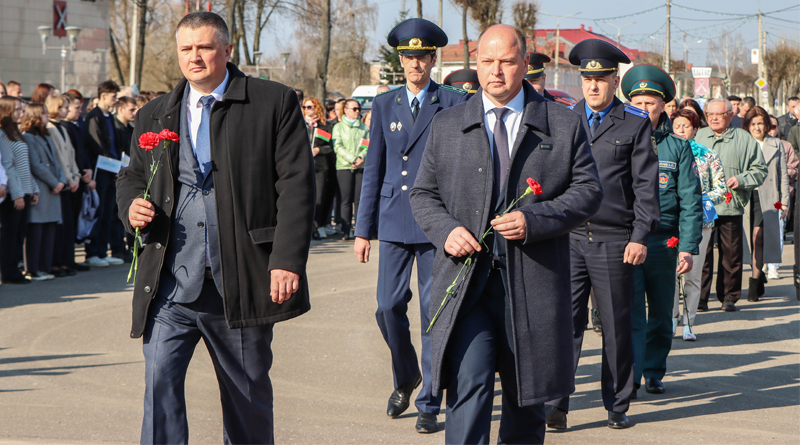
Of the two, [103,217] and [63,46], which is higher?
[63,46]

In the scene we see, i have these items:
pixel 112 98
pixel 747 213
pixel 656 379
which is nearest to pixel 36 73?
pixel 112 98

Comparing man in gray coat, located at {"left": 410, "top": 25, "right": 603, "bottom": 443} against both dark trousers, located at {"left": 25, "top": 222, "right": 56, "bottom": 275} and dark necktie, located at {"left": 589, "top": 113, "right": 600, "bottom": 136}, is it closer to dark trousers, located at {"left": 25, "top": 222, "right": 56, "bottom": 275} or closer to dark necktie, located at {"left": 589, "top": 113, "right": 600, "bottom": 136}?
dark necktie, located at {"left": 589, "top": 113, "right": 600, "bottom": 136}

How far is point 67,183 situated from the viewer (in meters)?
10.9

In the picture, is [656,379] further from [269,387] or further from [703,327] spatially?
[269,387]

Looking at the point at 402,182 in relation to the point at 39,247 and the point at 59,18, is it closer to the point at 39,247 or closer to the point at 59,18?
the point at 39,247

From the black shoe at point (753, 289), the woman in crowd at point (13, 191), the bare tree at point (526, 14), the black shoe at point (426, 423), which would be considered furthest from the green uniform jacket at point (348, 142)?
the bare tree at point (526, 14)

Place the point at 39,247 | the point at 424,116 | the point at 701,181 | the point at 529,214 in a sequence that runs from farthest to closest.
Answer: the point at 39,247, the point at 701,181, the point at 424,116, the point at 529,214

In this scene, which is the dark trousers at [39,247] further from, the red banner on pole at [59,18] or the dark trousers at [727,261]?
the red banner on pole at [59,18]

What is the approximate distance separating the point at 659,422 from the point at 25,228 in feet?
25.2

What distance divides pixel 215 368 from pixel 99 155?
8537 millimetres

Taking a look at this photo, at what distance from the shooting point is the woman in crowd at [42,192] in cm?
1038

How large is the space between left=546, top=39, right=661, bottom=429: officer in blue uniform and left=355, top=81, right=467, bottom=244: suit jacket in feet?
2.96

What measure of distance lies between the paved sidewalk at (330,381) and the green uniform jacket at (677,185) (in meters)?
1.20

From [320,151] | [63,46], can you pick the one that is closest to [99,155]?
[320,151]
